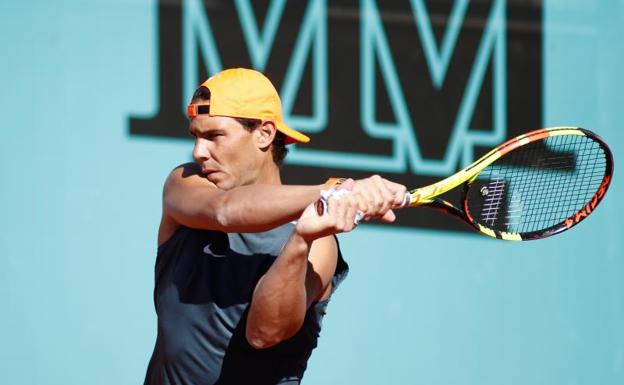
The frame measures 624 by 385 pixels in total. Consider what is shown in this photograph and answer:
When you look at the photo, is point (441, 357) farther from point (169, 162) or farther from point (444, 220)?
point (169, 162)

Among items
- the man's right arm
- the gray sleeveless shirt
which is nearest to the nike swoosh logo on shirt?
the gray sleeveless shirt

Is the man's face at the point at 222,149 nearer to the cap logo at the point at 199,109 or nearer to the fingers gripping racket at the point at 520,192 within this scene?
the cap logo at the point at 199,109

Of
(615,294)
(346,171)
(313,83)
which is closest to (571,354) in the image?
(615,294)

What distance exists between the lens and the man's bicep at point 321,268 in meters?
3.01

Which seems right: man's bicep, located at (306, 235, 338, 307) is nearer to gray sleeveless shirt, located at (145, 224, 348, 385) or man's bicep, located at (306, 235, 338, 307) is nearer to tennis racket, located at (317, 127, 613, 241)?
gray sleeveless shirt, located at (145, 224, 348, 385)

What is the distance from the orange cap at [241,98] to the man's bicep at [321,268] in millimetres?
358

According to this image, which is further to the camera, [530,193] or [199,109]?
[530,193]

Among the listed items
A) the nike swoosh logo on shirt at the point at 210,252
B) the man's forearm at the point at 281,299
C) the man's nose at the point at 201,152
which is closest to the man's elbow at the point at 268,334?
the man's forearm at the point at 281,299

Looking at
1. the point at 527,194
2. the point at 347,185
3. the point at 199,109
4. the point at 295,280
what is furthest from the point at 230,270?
the point at 527,194

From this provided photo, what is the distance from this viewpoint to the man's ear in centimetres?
323

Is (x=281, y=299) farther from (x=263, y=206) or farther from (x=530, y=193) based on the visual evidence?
(x=530, y=193)

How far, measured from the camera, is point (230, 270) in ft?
10.1

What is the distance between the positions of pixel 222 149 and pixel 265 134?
154 mm

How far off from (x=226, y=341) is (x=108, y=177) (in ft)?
5.24
